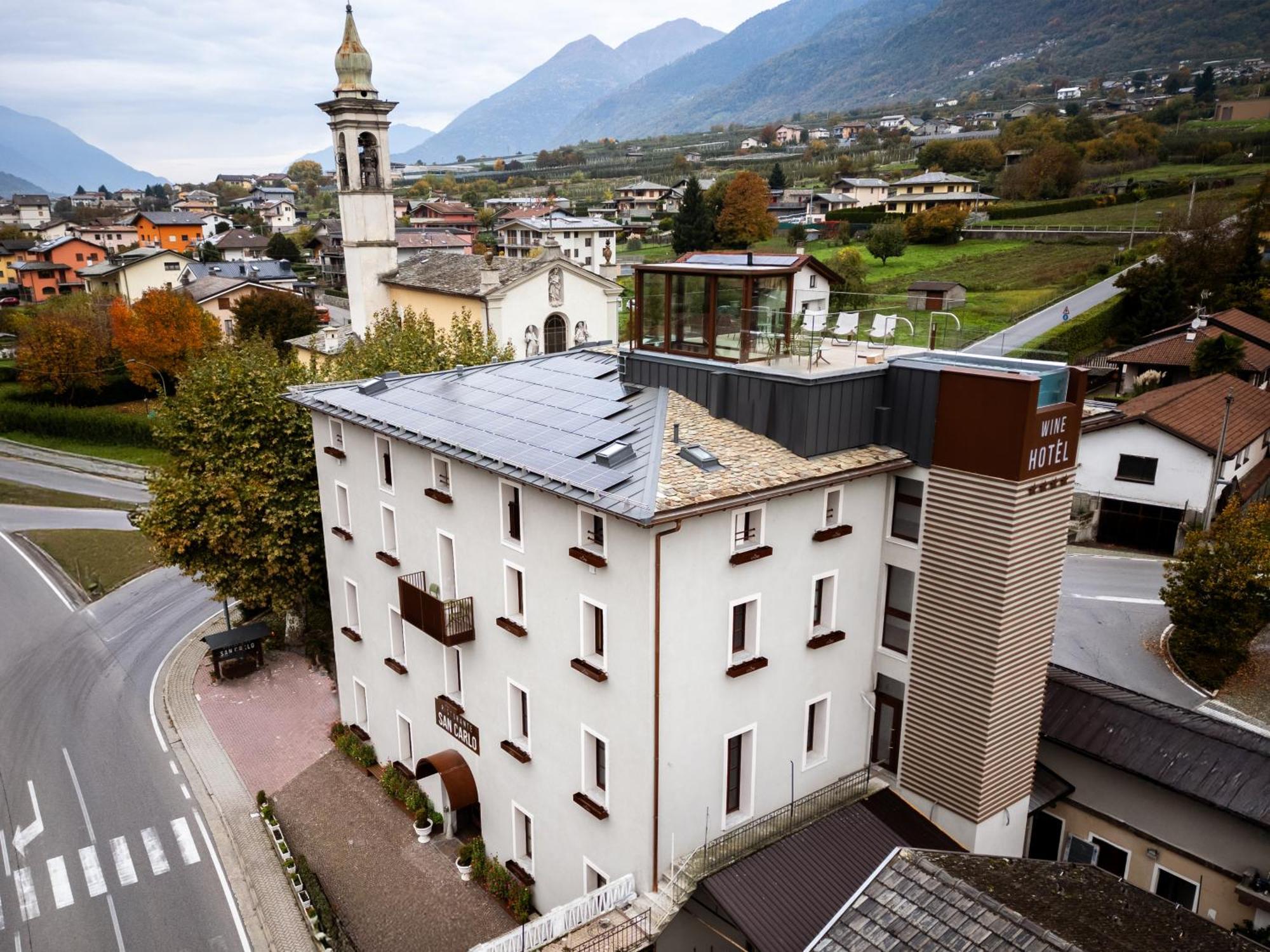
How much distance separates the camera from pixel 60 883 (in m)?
22.8

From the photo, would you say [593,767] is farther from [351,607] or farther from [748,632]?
[351,607]

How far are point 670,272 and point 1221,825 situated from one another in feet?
54.9

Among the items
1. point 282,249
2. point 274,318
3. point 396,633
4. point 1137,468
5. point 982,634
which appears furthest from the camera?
point 282,249

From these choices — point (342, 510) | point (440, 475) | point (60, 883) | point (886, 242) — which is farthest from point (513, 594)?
point (886, 242)

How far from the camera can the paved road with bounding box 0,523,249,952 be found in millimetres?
21391

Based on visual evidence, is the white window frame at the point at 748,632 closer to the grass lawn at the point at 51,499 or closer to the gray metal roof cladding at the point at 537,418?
the gray metal roof cladding at the point at 537,418

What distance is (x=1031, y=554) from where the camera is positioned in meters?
16.9

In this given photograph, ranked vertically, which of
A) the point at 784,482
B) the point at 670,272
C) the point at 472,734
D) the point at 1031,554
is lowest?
the point at 472,734

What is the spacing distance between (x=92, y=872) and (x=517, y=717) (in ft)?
44.2

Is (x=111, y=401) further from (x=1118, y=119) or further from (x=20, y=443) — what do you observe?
(x=1118, y=119)

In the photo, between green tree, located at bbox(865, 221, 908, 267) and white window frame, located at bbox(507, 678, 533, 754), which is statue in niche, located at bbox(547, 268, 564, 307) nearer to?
white window frame, located at bbox(507, 678, 533, 754)

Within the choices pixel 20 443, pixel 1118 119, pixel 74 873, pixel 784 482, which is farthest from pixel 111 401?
pixel 1118 119

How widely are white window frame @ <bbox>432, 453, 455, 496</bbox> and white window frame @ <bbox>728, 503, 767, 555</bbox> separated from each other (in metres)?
7.54

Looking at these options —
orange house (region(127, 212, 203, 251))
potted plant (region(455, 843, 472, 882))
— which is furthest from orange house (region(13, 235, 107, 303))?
potted plant (region(455, 843, 472, 882))
